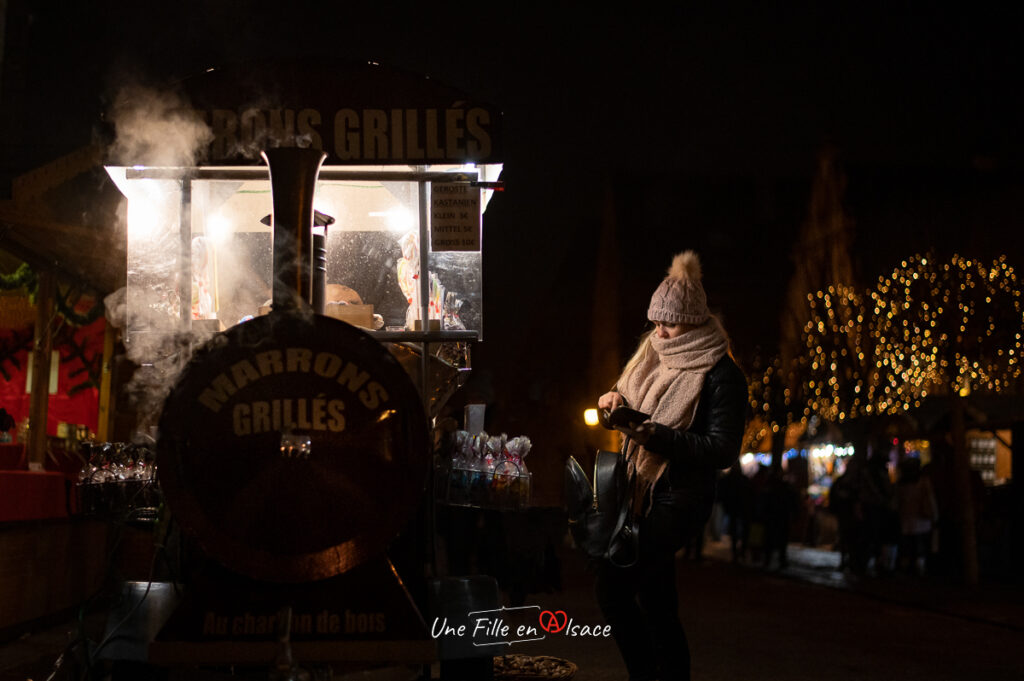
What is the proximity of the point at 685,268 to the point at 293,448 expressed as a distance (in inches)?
76.5

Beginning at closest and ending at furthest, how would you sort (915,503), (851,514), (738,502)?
(915,503)
(851,514)
(738,502)

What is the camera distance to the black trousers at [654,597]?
160 inches

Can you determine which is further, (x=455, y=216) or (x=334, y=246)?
(x=334, y=246)

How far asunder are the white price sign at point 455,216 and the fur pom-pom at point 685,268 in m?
0.87

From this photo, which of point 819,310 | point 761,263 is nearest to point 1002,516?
point 819,310

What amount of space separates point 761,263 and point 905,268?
21.9 metres

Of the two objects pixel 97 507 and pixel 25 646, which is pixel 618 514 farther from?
pixel 25 646

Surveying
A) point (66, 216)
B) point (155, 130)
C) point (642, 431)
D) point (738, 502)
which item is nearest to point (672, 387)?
point (642, 431)

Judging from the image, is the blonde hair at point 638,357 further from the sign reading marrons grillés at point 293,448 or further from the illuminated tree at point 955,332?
the illuminated tree at point 955,332

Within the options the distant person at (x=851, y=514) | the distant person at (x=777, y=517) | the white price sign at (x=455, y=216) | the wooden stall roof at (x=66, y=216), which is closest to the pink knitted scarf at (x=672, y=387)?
the white price sign at (x=455, y=216)

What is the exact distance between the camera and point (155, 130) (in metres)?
4.28

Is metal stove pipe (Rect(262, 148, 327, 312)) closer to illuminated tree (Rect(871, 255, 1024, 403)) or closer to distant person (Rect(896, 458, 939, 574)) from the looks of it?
illuminated tree (Rect(871, 255, 1024, 403))

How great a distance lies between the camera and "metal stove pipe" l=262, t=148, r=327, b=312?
365 centimetres

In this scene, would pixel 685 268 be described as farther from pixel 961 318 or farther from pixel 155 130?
pixel 961 318
